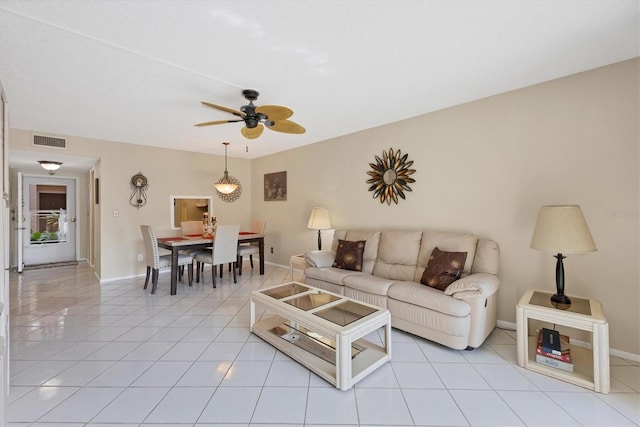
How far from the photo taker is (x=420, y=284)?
2.70m

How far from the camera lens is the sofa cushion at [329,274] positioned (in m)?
3.14

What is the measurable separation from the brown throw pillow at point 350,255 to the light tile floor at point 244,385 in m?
0.96

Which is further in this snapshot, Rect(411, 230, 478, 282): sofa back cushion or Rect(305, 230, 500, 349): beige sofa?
Rect(411, 230, 478, 282): sofa back cushion

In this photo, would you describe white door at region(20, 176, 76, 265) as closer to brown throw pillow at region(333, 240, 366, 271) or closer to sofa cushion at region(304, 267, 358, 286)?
sofa cushion at region(304, 267, 358, 286)

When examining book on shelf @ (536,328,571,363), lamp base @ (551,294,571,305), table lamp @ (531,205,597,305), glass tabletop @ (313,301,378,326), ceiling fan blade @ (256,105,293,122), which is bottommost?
book on shelf @ (536,328,571,363)

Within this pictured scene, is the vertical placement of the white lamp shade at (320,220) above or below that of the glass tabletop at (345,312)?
above

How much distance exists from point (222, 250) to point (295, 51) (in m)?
3.12

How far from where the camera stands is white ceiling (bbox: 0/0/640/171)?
161 centimetres

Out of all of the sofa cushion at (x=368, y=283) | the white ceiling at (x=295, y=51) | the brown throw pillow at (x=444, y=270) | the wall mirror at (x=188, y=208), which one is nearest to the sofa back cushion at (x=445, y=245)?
the brown throw pillow at (x=444, y=270)

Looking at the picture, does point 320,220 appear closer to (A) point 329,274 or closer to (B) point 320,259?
(B) point 320,259

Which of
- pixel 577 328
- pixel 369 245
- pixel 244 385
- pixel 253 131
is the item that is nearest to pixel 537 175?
pixel 577 328

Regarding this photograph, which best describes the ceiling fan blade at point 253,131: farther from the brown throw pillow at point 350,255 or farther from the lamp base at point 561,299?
the lamp base at point 561,299

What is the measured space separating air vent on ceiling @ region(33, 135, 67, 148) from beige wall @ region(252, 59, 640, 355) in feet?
14.5

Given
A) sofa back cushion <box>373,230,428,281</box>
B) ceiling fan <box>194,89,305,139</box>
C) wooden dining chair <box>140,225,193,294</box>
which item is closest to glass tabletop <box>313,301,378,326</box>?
sofa back cushion <box>373,230,428,281</box>
